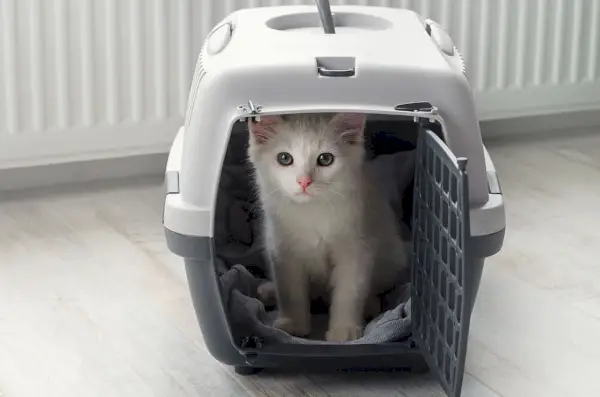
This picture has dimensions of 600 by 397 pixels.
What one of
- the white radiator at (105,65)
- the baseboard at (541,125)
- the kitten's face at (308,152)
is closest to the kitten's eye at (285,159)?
the kitten's face at (308,152)

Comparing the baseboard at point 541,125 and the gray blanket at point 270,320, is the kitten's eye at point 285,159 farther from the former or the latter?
the baseboard at point 541,125

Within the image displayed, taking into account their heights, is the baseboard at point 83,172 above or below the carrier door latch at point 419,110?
below

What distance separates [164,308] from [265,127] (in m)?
0.47

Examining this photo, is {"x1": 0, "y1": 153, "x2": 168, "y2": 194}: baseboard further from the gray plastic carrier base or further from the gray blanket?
the gray plastic carrier base

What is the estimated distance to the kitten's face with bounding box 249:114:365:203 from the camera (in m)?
1.72

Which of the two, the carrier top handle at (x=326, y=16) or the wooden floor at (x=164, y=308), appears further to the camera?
the carrier top handle at (x=326, y=16)

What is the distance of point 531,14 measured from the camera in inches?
111

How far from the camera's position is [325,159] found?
1741 mm

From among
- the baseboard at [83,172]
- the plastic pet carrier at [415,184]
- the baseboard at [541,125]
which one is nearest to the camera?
the plastic pet carrier at [415,184]

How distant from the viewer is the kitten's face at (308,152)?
1.72 meters

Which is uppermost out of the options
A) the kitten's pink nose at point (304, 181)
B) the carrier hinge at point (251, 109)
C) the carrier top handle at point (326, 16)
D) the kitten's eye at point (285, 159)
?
the carrier top handle at point (326, 16)

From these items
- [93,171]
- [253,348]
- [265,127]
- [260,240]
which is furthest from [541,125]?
[253,348]

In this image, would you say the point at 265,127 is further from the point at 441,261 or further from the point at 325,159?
the point at 441,261

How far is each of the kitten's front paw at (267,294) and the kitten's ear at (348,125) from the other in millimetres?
348
